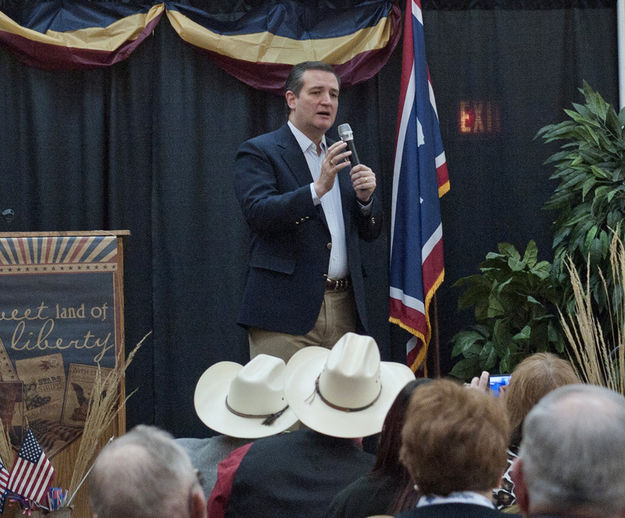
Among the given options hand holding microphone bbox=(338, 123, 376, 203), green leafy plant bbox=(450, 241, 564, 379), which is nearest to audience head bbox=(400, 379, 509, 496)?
hand holding microphone bbox=(338, 123, 376, 203)

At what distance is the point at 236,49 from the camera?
460 cm

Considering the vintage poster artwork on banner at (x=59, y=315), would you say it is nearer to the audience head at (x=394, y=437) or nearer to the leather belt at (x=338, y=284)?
the leather belt at (x=338, y=284)

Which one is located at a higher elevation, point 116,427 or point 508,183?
point 508,183

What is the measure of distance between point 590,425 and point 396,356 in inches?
139

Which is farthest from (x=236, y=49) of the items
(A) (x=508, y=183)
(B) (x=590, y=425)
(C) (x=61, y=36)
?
(B) (x=590, y=425)

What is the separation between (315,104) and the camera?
3.72 meters

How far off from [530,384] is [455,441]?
0.85m

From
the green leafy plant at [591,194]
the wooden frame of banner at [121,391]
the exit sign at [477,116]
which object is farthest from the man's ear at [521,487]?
the exit sign at [477,116]

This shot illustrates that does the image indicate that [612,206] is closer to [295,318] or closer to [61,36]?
[295,318]

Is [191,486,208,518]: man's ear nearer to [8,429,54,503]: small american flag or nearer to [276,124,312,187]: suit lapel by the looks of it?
[8,429,54,503]: small american flag

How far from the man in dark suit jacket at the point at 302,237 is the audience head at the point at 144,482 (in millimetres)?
2103

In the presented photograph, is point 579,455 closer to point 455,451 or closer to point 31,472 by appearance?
point 455,451

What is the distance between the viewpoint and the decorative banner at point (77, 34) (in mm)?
4535

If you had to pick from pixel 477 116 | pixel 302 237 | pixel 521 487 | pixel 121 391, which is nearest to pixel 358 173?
pixel 302 237
